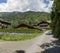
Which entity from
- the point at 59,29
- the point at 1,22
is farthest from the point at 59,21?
the point at 1,22

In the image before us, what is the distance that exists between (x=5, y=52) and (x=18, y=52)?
1372 mm

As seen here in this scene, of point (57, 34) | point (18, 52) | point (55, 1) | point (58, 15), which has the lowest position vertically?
point (18, 52)

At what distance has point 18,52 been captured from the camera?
22781mm

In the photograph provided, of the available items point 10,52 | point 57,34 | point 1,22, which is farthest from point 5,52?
point 1,22

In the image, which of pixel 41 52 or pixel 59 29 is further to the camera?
pixel 41 52

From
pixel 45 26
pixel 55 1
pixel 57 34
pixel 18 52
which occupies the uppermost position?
pixel 55 1

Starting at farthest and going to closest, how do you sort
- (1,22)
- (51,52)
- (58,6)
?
Result: 1. (1,22)
2. (51,52)
3. (58,6)

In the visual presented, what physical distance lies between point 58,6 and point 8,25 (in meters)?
79.8

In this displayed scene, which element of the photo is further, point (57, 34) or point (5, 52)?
point (5, 52)

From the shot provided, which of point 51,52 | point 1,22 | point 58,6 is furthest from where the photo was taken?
point 1,22

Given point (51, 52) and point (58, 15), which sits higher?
point (58, 15)

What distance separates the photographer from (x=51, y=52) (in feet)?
71.6

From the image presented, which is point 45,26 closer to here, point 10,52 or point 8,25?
point 8,25

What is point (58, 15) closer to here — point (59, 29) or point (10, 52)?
point (59, 29)
